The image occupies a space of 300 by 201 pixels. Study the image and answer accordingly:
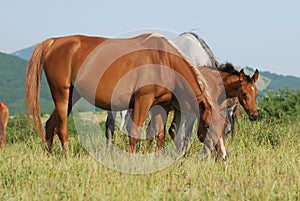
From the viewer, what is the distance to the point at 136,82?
714cm

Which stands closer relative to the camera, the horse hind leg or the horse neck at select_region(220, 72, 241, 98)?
the horse neck at select_region(220, 72, 241, 98)

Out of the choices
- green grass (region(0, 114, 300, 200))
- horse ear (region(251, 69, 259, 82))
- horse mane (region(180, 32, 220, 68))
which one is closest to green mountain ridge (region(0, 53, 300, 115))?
horse mane (region(180, 32, 220, 68))

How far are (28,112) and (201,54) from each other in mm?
3002

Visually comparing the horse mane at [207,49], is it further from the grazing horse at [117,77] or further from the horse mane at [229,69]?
the grazing horse at [117,77]

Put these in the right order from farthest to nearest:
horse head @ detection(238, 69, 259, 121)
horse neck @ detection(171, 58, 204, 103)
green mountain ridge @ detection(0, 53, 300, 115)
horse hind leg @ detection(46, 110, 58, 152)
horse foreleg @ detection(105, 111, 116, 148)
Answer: green mountain ridge @ detection(0, 53, 300, 115) < horse foreleg @ detection(105, 111, 116, 148) < horse hind leg @ detection(46, 110, 58, 152) < horse head @ detection(238, 69, 259, 121) < horse neck @ detection(171, 58, 204, 103)

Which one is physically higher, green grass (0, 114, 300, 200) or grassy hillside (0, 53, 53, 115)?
green grass (0, 114, 300, 200)

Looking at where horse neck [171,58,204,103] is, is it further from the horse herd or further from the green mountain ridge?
the green mountain ridge

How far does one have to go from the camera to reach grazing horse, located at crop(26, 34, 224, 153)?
6973 mm

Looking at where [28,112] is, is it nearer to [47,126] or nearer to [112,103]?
[47,126]

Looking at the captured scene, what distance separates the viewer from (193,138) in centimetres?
779

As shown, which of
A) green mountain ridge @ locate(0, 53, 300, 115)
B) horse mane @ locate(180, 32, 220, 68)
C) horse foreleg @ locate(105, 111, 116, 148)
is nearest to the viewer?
horse mane @ locate(180, 32, 220, 68)

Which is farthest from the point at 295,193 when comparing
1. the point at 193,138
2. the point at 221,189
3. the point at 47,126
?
the point at 47,126

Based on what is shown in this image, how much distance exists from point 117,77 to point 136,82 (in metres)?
0.29

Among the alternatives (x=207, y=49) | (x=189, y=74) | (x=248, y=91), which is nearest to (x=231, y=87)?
(x=248, y=91)
